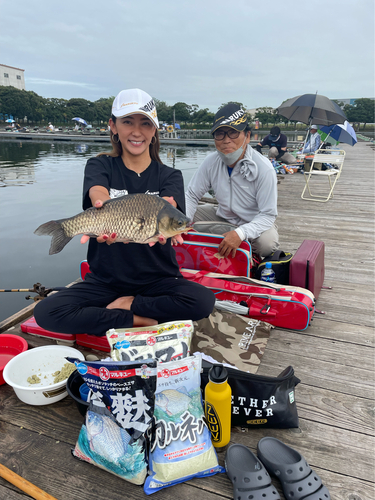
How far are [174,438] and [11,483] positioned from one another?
82 cm

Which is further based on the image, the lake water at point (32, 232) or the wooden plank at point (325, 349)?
the lake water at point (32, 232)

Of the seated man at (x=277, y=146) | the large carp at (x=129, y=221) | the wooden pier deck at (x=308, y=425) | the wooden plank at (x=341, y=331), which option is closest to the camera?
the wooden pier deck at (x=308, y=425)

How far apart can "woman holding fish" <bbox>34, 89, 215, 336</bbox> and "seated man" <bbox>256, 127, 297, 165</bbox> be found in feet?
36.4

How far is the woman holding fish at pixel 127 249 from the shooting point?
2.12 m

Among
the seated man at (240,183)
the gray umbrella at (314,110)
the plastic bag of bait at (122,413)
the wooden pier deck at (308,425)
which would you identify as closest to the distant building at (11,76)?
the gray umbrella at (314,110)

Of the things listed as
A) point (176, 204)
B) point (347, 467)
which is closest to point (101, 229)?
point (176, 204)

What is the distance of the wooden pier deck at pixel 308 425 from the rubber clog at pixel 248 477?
101 mm

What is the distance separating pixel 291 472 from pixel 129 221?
158 cm

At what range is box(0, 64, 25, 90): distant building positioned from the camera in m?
104

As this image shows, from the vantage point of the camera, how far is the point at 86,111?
88562 millimetres

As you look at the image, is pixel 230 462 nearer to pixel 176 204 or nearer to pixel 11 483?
pixel 11 483

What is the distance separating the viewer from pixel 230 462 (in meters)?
1.54

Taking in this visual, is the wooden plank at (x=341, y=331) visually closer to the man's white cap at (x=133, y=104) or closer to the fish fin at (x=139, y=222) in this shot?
the fish fin at (x=139, y=222)

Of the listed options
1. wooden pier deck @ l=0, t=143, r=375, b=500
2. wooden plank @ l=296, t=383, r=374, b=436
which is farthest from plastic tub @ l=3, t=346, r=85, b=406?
wooden plank @ l=296, t=383, r=374, b=436
